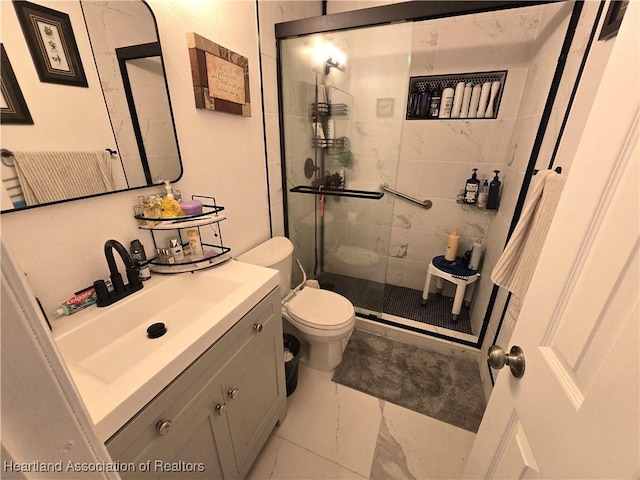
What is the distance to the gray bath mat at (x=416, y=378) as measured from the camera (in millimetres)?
1530


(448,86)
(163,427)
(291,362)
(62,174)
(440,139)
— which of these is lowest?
(291,362)

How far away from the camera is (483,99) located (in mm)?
1848

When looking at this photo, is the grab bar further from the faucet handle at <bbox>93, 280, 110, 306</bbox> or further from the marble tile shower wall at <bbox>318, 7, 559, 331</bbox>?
the faucet handle at <bbox>93, 280, 110, 306</bbox>

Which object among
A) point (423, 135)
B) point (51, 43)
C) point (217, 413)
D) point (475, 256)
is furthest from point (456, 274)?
point (51, 43)

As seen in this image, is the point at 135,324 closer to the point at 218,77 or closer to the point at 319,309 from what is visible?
the point at 319,309

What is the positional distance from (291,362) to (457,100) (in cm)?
207

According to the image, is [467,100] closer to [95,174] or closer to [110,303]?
[95,174]

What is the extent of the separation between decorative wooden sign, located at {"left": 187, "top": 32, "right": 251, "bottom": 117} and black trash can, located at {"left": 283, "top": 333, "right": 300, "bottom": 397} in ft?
4.39

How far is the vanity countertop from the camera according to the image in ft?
1.99

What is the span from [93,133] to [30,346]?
2.84 feet

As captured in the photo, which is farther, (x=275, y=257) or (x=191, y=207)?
(x=275, y=257)

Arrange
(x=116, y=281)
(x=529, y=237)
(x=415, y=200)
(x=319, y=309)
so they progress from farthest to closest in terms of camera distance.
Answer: (x=415, y=200), (x=319, y=309), (x=529, y=237), (x=116, y=281)

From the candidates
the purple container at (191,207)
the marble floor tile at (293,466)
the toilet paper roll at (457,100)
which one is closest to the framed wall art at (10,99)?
the purple container at (191,207)

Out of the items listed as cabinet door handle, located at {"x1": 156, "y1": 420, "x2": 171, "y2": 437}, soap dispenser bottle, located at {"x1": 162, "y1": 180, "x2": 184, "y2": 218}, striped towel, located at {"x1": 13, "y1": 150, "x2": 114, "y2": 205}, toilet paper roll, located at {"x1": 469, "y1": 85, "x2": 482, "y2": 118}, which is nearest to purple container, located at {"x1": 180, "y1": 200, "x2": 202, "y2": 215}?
soap dispenser bottle, located at {"x1": 162, "y1": 180, "x2": 184, "y2": 218}
